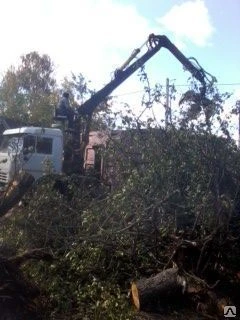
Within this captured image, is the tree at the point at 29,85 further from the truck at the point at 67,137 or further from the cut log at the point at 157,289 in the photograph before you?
the cut log at the point at 157,289

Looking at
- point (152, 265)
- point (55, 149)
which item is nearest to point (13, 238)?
point (152, 265)

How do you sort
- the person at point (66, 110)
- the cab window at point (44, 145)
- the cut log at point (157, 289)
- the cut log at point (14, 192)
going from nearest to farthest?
the cut log at point (157, 289) → the cut log at point (14, 192) → the person at point (66, 110) → the cab window at point (44, 145)

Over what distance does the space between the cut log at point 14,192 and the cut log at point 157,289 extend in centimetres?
274

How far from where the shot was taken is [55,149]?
13.9 m

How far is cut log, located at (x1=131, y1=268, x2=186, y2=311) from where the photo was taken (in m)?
5.80

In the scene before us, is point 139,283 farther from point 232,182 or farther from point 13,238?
point 13,238

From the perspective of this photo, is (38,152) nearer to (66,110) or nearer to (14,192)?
(66,110)

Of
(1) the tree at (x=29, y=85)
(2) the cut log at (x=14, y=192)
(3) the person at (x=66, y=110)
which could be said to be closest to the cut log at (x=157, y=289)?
(2) the cut log at (x=14, y=192)

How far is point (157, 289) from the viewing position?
587 centimetres

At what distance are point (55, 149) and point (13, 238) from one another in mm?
6295

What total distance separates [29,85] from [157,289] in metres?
35.8

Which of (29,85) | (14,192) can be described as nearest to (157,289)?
(14,192)

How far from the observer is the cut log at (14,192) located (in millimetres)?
7641

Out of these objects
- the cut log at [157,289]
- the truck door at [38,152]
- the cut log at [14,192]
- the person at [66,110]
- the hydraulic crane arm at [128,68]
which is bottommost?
the cut log at [157,289]
